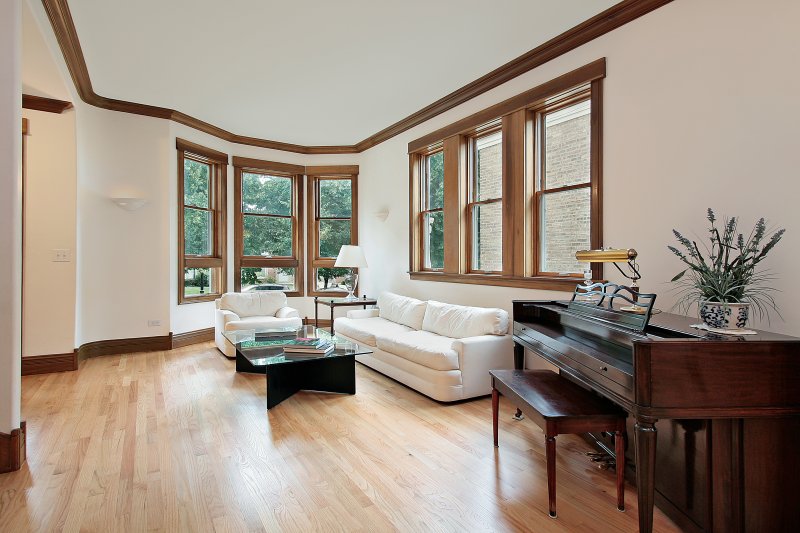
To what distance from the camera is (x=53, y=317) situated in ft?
14.7

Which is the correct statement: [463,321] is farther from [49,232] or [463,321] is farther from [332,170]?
[49,232]

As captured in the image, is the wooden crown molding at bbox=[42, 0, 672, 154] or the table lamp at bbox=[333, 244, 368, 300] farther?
the table lamp at bbox=[333, 244, 368, 300]

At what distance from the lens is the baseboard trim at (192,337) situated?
5.56 metres

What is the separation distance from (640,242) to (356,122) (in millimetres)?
3973

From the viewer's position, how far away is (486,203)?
456 centimetres

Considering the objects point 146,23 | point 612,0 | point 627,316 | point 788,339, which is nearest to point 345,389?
point 627,316

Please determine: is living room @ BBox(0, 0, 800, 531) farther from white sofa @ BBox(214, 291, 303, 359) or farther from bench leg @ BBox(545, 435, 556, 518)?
white sofa @ BBox(214, 291, 303, 359)

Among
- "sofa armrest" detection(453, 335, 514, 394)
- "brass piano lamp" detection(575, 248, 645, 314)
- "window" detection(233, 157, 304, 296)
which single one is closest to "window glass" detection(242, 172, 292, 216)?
"window" detection(233, 157, 304, 296)

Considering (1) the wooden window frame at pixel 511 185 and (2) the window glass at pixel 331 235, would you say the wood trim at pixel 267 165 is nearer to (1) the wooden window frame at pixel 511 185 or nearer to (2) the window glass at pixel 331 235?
(2) the window glass at pixel 331 235

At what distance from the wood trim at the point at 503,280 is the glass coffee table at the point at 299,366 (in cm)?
142

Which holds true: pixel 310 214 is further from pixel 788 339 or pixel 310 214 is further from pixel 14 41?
pixel 788 339

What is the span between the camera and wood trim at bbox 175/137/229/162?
18.2 feet

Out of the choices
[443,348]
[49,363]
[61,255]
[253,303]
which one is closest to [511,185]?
[443,348]

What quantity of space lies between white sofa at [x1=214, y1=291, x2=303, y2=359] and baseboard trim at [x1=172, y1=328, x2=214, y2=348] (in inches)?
20.5
